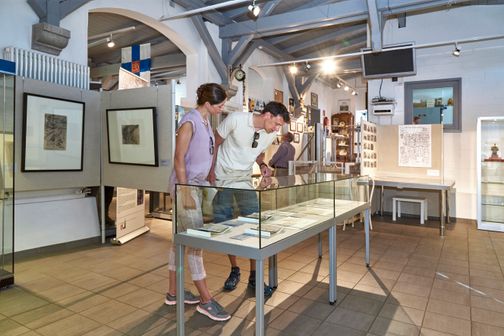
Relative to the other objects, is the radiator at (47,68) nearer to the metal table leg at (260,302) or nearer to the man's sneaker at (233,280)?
the man's sneaker at (233,280)

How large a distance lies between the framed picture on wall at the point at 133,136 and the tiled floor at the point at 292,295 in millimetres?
1148

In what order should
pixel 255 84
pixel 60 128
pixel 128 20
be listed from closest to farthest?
pixel 60 128, pixel 128 20, pixel 255 84

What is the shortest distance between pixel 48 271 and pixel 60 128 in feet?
5.45

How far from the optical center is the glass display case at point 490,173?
582cm

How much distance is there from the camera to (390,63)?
6352 mm

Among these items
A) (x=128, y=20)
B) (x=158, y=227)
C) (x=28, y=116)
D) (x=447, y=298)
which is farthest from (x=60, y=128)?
(x=447, y=298)

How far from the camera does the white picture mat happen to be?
3.96 meters

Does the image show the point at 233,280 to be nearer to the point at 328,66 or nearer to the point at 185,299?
the point at 185,299

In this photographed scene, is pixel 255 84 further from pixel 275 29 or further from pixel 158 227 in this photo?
pixel 158 227

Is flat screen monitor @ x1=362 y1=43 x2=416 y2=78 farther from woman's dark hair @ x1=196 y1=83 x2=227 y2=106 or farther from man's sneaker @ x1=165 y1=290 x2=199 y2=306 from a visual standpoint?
man's sneaker @ x1=165 y1=290 x2=199 y2=306

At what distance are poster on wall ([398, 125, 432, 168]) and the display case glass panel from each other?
4.49m

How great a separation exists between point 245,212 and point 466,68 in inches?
237

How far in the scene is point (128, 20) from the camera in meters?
7.22

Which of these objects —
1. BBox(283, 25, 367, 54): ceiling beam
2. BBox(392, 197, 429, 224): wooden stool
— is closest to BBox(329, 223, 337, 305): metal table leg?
BBox(392, 197, 429, 224): wooden stool
